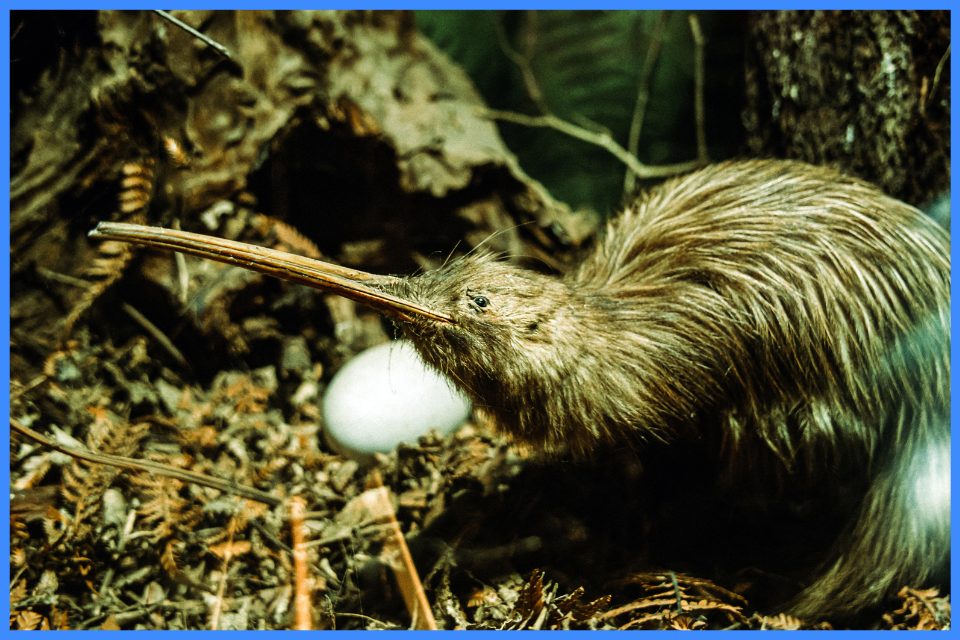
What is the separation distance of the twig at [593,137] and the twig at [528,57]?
0.19 ft

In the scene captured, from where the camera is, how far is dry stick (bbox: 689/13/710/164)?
109 inches

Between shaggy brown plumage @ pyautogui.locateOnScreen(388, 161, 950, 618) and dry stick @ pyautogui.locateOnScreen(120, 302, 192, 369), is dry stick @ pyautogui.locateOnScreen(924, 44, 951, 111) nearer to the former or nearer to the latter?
shaggy brown plumage @ pyautogui.locateOnScreen(388, 161, 950, 618)

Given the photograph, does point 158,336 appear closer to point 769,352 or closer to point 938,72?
point 769,352

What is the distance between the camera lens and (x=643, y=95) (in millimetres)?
3072

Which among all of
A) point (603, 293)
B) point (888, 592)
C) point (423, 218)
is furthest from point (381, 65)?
point (888, 592)

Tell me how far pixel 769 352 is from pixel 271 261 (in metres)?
1.34

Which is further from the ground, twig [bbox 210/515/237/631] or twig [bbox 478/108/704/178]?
twig [bbox 478/108/704/178]

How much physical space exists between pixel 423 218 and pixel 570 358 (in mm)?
1327

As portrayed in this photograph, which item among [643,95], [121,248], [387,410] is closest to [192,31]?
[121,248]

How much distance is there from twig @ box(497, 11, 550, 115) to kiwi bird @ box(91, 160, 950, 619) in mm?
1426

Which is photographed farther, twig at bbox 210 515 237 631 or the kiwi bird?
twig at bbox 210 515 237 631

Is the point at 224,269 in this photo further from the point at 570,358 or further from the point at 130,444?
the point at 570,358

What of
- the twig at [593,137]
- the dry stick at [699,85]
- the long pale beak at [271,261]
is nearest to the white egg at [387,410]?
the long pale beak at [271,261]

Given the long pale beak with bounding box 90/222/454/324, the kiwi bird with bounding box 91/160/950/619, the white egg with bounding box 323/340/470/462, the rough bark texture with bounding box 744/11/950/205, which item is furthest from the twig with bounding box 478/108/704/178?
the long pale beak with bounding box 90/222/454/324
